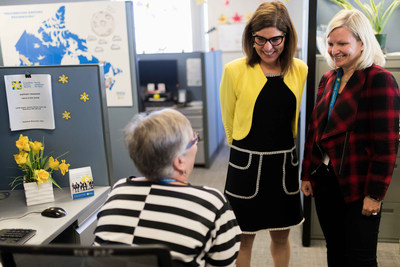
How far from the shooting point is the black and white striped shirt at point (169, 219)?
0.93m

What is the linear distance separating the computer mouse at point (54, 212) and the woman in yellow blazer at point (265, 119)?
74cm

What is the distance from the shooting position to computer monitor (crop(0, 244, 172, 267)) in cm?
73

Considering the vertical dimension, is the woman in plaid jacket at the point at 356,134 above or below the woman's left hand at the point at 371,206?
above

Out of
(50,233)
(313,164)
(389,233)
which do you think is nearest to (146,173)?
(50,233)

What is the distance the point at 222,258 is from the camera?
104 cm

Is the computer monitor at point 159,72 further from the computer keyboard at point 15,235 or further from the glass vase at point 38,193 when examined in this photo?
the computer keyboard at point 15,235

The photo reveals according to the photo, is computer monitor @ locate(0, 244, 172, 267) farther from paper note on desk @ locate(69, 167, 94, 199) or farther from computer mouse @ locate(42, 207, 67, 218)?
paper note on desk @ locate(69, 167, 94, 199)

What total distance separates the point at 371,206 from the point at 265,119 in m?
0.54

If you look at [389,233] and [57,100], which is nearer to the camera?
[57,100]

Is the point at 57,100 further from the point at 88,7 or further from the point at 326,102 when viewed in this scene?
the point at 88,7

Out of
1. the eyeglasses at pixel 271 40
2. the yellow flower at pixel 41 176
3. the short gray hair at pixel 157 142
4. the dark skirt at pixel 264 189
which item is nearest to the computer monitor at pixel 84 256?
the short gray hair at pixel 157 142

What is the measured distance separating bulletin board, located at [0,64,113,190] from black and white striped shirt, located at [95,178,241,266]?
79 centimetres

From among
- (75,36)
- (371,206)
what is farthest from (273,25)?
(75,36)

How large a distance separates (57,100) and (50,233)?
653mm
